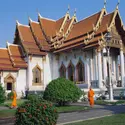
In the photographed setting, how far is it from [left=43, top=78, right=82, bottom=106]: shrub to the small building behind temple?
6.97 metres

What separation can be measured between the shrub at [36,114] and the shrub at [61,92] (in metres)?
8.87

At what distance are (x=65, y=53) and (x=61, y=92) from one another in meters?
13.3

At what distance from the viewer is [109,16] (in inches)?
1022

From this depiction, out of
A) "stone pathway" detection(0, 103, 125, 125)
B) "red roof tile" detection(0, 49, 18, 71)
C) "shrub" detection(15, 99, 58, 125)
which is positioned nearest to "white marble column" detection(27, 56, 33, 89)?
"red roof tile" detection(0, 49, 18, 71)

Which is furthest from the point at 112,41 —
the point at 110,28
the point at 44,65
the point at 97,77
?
the point at 44,65

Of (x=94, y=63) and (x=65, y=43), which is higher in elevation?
(x=65, y=43)

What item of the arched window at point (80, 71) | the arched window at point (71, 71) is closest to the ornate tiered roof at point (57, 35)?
the arched window at point (80, 71)

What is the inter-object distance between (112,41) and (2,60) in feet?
39.5

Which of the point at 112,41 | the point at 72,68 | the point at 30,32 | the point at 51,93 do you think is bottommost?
the point at 51,93

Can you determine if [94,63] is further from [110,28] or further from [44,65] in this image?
[44,65]

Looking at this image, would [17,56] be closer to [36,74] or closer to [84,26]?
[36,74]

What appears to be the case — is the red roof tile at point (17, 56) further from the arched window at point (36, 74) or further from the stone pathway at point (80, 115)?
the stone pathway at point (80, 115)

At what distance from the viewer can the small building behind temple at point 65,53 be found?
24.9 m

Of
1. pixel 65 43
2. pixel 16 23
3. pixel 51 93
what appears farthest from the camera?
pixel 16 23
